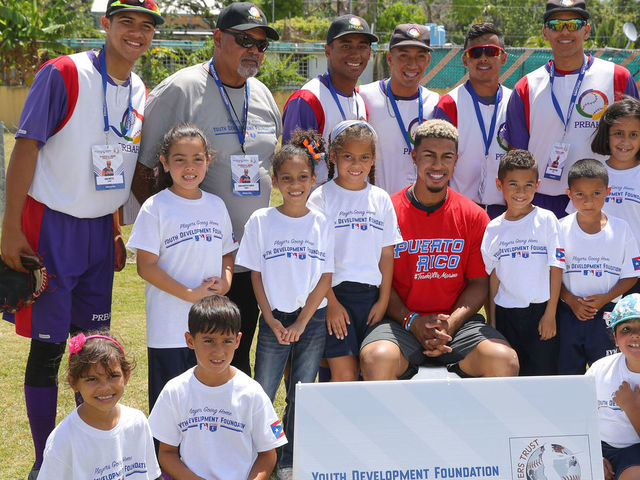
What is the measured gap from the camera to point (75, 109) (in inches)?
165

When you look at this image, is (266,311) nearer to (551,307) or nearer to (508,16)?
(551,307)

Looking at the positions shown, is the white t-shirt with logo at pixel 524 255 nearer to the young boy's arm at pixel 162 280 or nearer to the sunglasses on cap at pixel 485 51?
the sunglasses on cap at pixel 485 51

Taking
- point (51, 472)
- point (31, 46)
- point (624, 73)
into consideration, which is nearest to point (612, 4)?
point (31, 46)

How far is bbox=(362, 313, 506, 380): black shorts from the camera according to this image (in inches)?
170

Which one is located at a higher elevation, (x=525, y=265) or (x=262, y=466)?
(x=525, y=265)

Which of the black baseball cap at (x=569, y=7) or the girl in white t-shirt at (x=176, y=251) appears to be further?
the black baseball cap at (x=569, y=7)

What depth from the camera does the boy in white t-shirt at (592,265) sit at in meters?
4.42

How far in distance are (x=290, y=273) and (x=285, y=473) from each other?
1183 millimetres

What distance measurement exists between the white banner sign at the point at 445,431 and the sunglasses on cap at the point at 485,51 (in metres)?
2.63

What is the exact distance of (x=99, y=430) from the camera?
10.6 ft

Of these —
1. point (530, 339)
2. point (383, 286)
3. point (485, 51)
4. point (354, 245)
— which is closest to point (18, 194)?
point (354, 245)

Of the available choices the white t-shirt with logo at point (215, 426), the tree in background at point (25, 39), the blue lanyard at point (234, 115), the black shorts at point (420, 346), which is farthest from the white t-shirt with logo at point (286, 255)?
the tree in background at point (25, 39)

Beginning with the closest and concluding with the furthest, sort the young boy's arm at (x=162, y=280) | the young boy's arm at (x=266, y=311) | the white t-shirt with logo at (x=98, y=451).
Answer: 1. the white t-shirt with logo at (x=98, y=451)
2. the young boy's arm at (x=162, y=280)
3. the young boy's arm at (x=266, y=311)

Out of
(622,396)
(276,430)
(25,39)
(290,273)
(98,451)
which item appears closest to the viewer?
(98,451)
